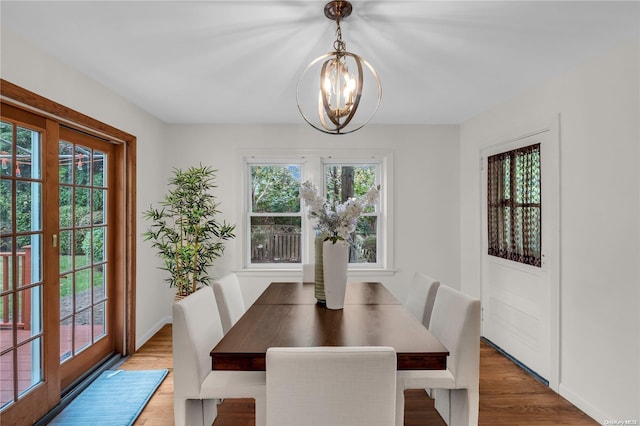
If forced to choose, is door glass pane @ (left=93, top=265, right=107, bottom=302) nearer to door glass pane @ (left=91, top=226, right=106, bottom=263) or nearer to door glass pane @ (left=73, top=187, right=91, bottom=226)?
door glass pane @ (left=91, top=226, right=106, bottom=263)

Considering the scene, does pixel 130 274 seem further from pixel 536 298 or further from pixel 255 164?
pixel 536 298

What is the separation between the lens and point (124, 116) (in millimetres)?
3408

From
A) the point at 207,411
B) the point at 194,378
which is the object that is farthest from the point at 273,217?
the point at 194,378

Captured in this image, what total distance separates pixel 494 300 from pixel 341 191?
207 centimetres

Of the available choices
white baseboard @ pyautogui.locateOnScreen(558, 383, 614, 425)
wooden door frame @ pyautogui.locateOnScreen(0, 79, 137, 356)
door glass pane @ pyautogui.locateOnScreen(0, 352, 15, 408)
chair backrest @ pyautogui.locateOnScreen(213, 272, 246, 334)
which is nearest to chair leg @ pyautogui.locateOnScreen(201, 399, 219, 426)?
chair backrest @ pyautogui.locateOnScreen(213, 272, 246, 334)

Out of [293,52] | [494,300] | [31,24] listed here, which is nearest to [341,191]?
[494,300]

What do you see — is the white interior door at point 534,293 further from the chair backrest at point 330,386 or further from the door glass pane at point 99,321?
the door glass pane at point 99,321

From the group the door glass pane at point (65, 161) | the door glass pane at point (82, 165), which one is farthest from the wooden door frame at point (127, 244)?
the door glass pane at point (65, 161)

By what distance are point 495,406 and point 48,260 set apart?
Result: 3.26 meters

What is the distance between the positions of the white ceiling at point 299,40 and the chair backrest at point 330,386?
163 centimetres

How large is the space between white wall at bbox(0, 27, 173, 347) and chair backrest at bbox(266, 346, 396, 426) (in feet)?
7.24

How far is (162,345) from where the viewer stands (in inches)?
147

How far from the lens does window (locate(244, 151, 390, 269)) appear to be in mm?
4512

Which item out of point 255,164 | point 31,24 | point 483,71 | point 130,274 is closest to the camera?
point 31,24
